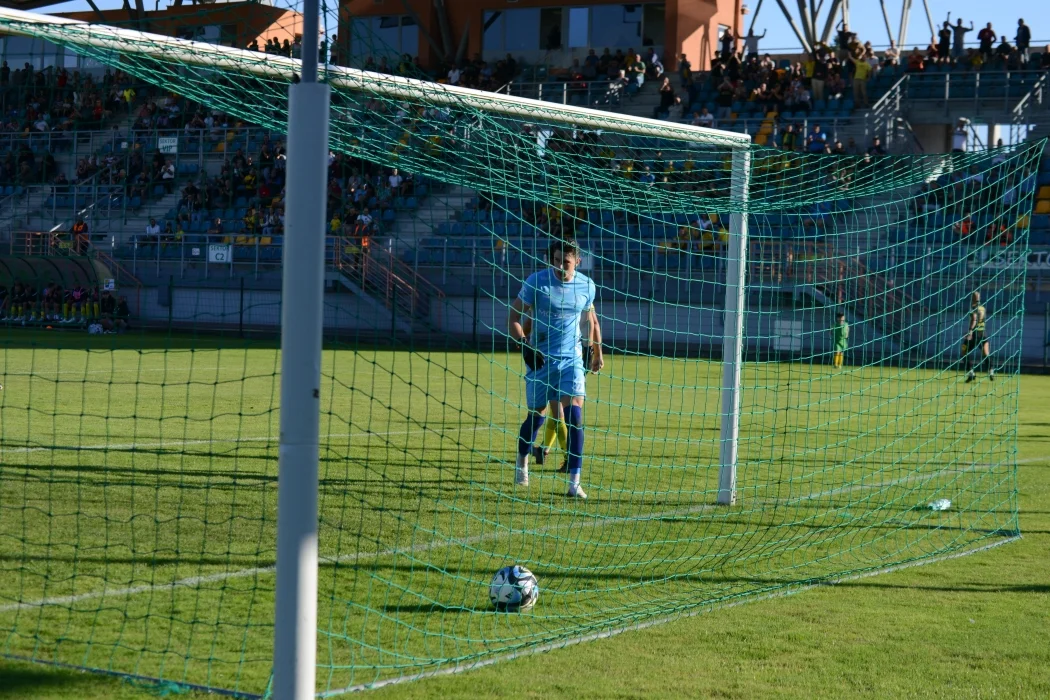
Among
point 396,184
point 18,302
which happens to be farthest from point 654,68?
point 18,302

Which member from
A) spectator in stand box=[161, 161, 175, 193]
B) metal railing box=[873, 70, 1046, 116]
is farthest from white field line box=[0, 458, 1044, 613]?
spectator in stand box=[161, 161, 175, 193]

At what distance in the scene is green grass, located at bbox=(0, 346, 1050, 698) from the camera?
480 centimetres

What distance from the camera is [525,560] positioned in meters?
6.68

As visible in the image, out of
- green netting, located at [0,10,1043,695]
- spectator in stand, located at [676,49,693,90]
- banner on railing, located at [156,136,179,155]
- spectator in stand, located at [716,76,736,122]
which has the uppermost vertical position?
spectator in stand, located at [676,49,693,90]

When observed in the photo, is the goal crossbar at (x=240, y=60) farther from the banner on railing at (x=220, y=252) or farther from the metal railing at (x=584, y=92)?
the metal railing at (x=584, y=92)

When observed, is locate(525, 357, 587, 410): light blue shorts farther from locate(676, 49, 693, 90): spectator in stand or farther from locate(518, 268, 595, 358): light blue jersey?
locate(676, 49, 693, 90): spectator in stand

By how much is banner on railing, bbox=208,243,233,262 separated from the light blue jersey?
2351cm

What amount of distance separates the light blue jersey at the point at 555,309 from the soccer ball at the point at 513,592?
3.31 meters

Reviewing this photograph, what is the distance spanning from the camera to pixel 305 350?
354 cm

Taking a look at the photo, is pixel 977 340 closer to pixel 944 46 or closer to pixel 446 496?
pixel 446 496

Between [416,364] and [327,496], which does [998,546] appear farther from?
[416,364]

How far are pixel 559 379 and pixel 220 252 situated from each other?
23.9 meters

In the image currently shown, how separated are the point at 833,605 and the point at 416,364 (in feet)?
53.9

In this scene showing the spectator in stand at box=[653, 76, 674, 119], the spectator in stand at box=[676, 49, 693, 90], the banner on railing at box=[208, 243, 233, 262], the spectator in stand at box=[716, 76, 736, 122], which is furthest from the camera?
the spectator in stand at box=[676, 49, 693, 90]
